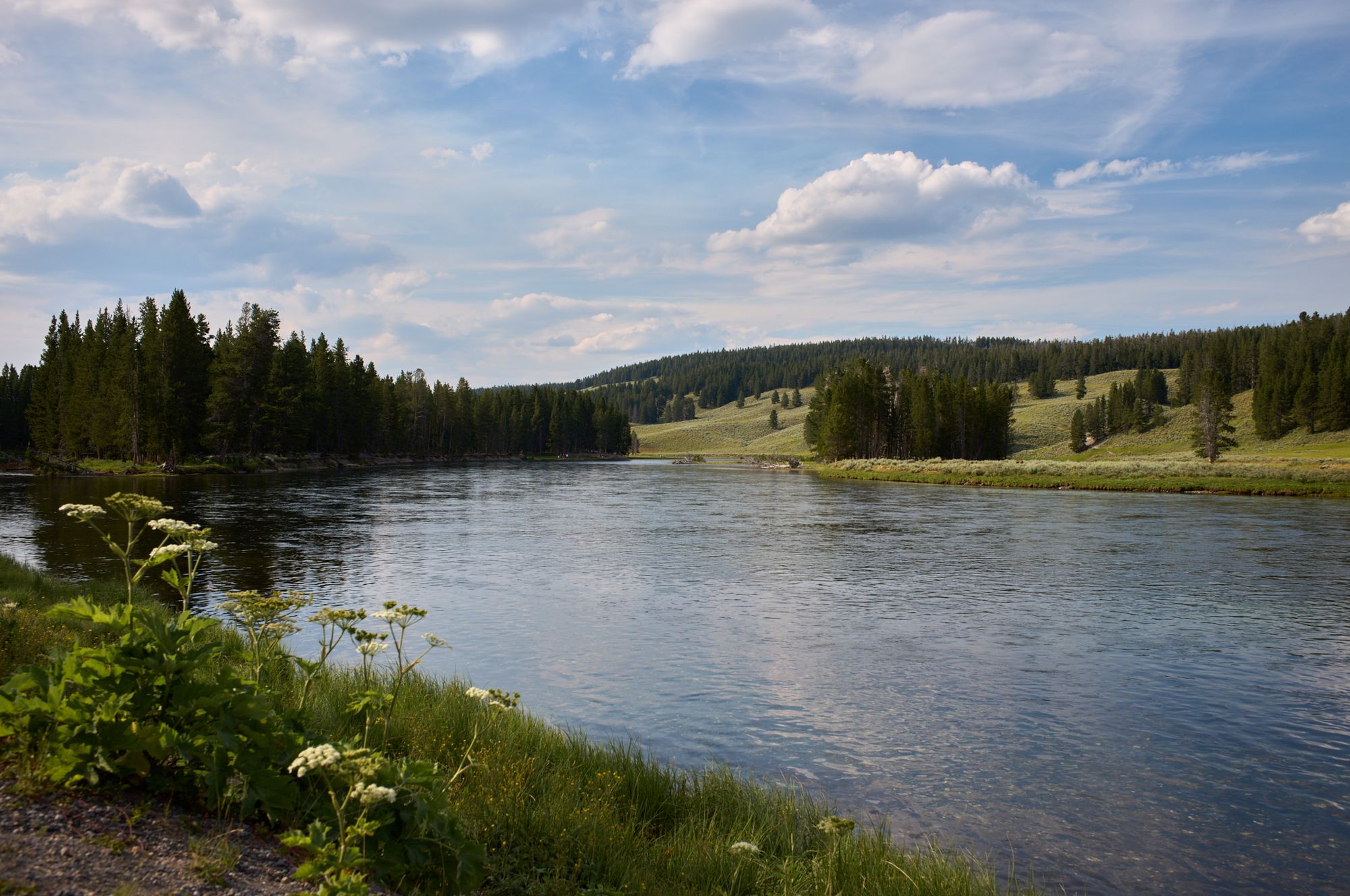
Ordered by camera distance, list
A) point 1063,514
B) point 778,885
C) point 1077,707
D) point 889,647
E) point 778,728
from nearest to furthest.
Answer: point 778,885
point 778,728
point 1077,707
point 889,647
point 1063,514

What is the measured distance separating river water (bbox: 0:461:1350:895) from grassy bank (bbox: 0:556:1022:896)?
60.1 inches

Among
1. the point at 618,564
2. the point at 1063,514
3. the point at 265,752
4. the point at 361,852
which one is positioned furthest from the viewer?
the point at 1063,514

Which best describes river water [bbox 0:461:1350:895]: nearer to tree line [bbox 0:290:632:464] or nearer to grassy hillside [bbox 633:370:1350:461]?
tree line [bbox 0:290:632:464]

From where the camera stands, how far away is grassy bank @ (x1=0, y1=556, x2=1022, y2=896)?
6152 mm

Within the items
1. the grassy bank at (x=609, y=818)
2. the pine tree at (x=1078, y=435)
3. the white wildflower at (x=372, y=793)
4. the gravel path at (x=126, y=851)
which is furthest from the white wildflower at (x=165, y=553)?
the pine tree at (x=1078, y=435)

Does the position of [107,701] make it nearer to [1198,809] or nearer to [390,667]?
[390,667]

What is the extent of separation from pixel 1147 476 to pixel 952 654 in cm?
5947

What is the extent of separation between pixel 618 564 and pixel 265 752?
22.2 m

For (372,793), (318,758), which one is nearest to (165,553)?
(318,758)

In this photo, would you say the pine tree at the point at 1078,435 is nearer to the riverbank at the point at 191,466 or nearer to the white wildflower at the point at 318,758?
the riverbank at the point at 191,466

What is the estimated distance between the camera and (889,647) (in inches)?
652

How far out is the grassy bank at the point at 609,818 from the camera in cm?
615

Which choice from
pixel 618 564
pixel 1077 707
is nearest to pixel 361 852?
pixel 1077 707

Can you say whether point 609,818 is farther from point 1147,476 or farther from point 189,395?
point 189,395
